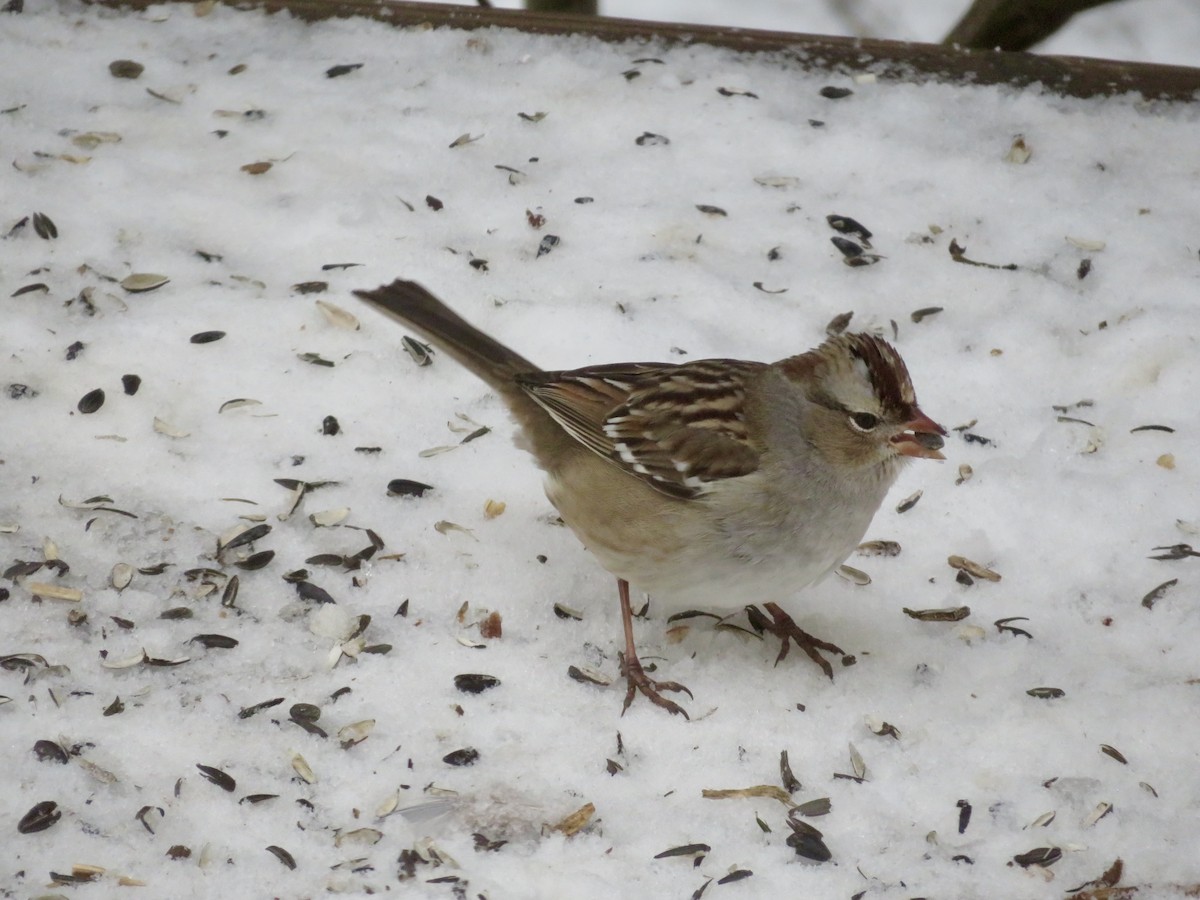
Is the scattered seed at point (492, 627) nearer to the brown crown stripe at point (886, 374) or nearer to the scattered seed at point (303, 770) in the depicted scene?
the scattered seed at point (303, 770)

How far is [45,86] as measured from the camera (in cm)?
443

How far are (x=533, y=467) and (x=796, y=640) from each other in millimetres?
837

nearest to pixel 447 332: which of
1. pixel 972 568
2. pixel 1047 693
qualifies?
pixel 972 568

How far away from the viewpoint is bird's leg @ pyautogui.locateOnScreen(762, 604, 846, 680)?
308cm

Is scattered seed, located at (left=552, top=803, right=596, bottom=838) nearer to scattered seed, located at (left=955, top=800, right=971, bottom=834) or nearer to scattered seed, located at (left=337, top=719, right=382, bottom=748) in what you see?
scattered seed, located at (left=337, top=719, right=382, bottom=748)

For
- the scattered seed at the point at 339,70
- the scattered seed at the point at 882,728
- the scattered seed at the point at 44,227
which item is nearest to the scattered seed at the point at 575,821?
the scattered seed at the point at 882,728

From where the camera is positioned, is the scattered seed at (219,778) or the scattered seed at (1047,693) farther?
the scattered seed at (1047,693)

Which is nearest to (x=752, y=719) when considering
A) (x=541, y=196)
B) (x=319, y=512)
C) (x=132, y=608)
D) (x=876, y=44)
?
(x=319, y=512)

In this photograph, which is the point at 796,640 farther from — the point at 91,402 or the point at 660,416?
the point at 91,402

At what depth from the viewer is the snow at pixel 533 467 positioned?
262 centimetres

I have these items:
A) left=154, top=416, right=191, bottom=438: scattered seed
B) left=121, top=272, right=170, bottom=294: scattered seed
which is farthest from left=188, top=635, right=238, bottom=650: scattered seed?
left=121, top=272, right=170, bottom=294: scattered seed

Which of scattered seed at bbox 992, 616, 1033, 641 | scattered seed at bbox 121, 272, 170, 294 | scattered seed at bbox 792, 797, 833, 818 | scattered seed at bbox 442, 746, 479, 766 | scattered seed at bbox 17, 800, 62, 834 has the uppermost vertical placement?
scattered seed at bbox 121, 272, 170, 294

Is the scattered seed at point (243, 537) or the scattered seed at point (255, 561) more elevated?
the scattered seed at point (243, 537)

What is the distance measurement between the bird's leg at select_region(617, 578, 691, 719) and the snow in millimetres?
33
